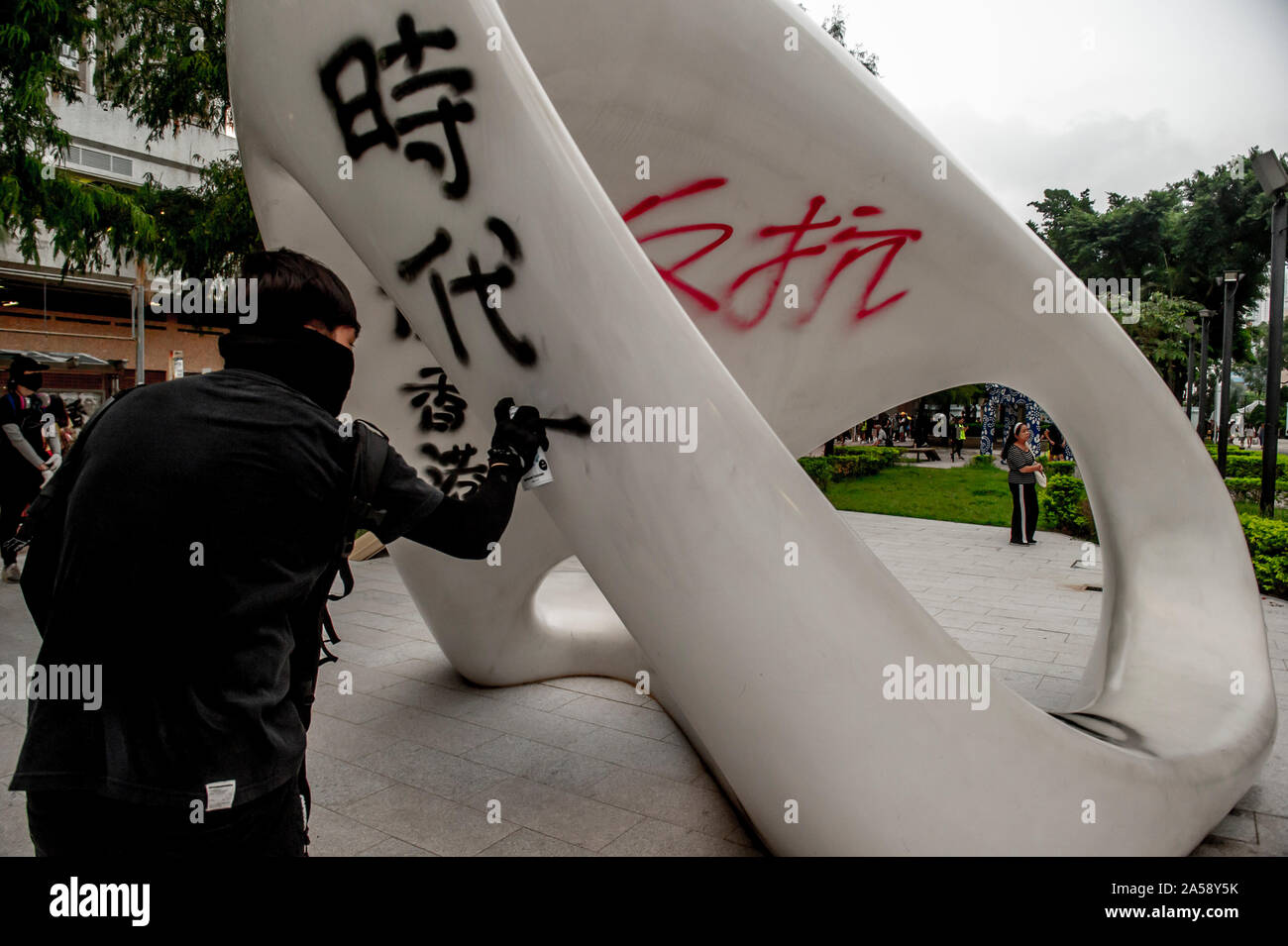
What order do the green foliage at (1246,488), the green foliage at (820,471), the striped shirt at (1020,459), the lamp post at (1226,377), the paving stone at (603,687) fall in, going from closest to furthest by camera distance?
the paving stone at (603,687) < the striped shirt at (1020,459) < the green foliage at (1246,488) < the lamp post at (1226,377) < the green foliage at (820,471)

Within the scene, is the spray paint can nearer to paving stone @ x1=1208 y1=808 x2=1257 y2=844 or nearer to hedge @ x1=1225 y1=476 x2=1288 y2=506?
paving stone @ x1=1208 y1=808 x2=1257 y2=844

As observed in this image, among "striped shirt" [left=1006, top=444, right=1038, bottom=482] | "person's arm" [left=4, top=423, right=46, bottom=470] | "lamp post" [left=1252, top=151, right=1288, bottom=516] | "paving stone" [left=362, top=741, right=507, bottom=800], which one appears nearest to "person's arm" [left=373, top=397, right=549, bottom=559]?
"paving stone" [left=362, top=741, right=507, bottom=800]

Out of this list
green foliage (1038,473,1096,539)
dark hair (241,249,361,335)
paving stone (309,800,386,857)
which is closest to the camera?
dark hair (241,249,361,335)

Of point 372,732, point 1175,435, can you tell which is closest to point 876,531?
point 1175,435

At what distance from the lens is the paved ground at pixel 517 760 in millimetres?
3500

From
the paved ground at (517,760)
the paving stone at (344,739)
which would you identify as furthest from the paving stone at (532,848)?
the paving stone at (344,739)

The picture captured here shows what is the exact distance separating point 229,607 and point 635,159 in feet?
9.93

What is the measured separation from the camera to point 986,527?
551 inches

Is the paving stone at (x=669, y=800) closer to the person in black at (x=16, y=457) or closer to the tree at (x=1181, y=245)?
the person in black at (x=16, y=457)

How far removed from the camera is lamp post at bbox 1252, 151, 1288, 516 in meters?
11.4

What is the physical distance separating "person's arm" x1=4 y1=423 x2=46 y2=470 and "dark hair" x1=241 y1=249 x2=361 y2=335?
738 centimetres

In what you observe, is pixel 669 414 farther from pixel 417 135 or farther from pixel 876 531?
pixel 876 531

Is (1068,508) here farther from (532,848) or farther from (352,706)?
(532,848)

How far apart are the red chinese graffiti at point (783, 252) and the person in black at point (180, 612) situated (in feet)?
9.20
